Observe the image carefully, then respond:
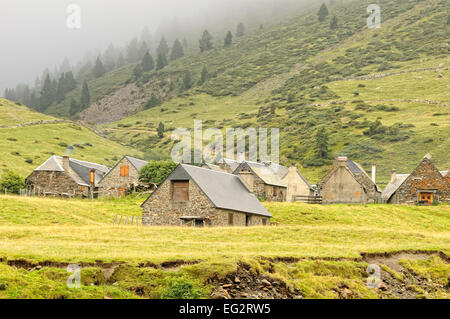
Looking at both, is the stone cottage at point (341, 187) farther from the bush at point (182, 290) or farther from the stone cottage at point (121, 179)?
A: the bush at point (182, 290)

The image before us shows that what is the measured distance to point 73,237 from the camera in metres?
34.1

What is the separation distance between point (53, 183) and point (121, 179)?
9112mm

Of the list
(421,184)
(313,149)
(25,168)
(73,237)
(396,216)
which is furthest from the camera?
(313,149)

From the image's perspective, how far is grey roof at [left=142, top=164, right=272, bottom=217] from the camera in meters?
47.7

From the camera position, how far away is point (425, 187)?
73500mm

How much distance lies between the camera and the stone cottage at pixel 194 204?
46.8 m

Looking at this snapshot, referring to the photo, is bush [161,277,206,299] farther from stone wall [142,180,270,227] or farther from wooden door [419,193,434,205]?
wooden door [419,193,434,205]

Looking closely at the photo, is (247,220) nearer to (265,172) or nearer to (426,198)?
(265,172)

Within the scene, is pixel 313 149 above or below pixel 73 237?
above

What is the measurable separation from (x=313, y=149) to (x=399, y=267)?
100 meters

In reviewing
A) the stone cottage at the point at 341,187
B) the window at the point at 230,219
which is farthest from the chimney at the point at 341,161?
the window at the point at 230,219

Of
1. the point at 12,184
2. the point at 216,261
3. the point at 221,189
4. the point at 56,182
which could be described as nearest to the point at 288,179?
the point at 56,182
